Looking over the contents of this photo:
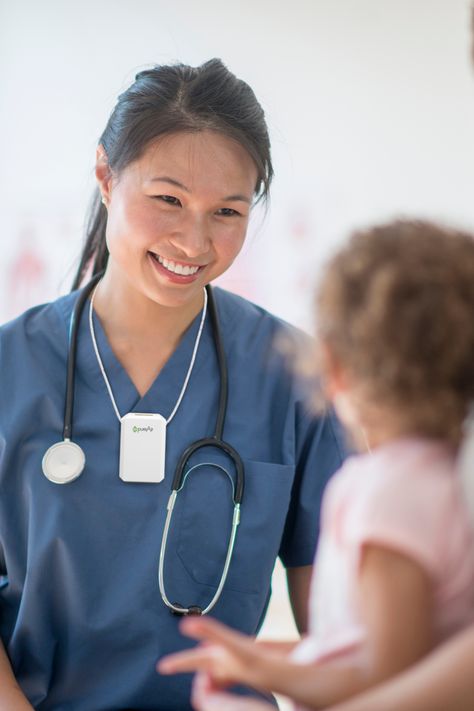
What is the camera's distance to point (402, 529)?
0.78m

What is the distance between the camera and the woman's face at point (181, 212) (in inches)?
58.7

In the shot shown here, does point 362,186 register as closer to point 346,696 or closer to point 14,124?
point 14,124

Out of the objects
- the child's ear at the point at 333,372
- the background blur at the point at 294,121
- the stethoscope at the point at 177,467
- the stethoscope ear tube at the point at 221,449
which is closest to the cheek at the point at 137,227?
the stethoscope at the point at 177,467

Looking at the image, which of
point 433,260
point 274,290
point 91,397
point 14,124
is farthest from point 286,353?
point 14,124

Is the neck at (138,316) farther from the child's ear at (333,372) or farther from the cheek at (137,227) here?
the child's ear at (333,372)

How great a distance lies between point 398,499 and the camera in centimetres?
79

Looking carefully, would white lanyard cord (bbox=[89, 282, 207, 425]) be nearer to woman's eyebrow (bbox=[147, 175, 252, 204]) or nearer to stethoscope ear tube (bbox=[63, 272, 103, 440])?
stethoscope ear tube (bbox=[63, 272, 103, 440])

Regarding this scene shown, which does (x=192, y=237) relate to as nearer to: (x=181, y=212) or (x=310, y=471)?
(x=181, y=212)

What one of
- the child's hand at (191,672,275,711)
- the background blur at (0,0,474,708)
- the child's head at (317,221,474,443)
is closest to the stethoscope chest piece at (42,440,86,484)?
the child's hand at (191,672,275,711)

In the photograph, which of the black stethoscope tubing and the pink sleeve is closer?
the pink sleeve

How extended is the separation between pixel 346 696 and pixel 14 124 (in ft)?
8.32

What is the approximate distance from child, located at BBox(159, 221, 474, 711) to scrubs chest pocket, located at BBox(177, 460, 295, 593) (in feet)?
2.02

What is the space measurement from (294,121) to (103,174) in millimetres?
1583

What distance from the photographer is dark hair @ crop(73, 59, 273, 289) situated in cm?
152
